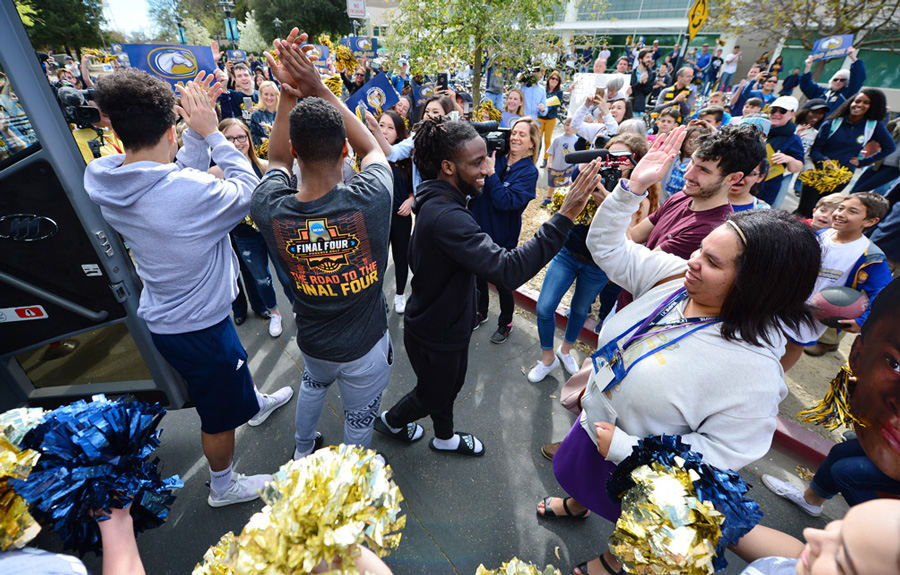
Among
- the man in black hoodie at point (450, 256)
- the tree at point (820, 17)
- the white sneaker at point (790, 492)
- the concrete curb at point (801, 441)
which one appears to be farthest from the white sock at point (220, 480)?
the tree at point (820, 17)

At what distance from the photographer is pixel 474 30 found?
226 inches

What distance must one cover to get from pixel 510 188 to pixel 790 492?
288cm

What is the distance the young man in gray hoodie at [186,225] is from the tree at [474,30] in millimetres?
4815

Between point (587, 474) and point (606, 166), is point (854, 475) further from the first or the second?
point (606, 166)

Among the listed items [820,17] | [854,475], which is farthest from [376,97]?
[820,17]

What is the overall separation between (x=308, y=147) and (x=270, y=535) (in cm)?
135

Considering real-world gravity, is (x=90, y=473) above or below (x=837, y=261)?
above

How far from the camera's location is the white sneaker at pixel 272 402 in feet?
9.88

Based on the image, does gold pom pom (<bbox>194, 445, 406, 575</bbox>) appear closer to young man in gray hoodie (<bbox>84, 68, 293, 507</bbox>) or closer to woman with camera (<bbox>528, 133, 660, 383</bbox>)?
young man in gray hoodie (<bbox>84, 68, 293, 507</bbox>)

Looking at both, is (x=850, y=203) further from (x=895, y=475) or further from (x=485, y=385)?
(x=485, y=385)

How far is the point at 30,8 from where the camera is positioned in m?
2.05

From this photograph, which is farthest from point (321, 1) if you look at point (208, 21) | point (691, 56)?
point (691, 56)

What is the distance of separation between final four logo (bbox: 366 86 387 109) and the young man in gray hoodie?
2540 millimetres

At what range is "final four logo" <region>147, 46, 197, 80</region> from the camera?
4219 mm
